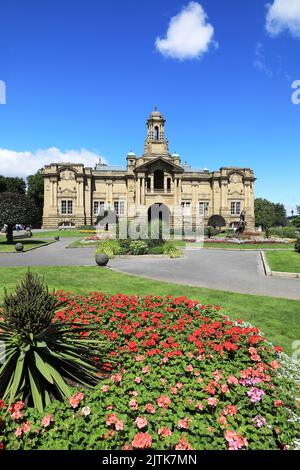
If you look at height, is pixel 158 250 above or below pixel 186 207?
below

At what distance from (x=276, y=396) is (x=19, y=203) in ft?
98.8

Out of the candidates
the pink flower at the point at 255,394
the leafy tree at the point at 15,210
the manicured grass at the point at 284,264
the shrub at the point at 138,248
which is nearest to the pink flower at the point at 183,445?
the pink flower at the point at 255,394

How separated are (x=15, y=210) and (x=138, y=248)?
14.5 meters

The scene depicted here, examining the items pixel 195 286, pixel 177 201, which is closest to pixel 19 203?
pixel 195 286

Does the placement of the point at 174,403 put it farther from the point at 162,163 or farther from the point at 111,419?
the point at 162,163

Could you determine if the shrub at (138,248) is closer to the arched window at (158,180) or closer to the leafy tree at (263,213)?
the arched window at (158,180)

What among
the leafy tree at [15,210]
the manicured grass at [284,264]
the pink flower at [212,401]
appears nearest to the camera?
the pink flower at [212,401]

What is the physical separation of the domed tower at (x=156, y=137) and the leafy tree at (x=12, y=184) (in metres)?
31.7

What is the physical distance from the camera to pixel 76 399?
414cm

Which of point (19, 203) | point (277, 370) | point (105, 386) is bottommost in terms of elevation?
point (277, 370)

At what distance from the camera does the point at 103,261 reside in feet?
59.1

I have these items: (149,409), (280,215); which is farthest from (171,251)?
(280,215)

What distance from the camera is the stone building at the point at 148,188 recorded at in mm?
58156
